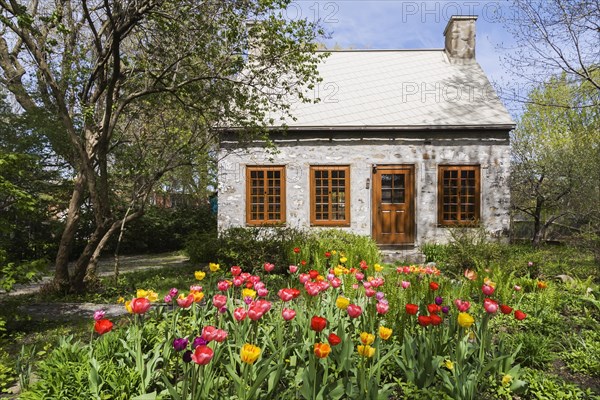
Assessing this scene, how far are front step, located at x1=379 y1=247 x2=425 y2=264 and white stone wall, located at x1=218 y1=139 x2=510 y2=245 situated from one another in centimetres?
65

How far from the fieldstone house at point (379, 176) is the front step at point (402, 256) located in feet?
1.19

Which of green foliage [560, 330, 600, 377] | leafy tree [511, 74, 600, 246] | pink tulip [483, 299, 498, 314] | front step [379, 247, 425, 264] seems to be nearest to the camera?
pink tulip [483, 299, 498, 314]

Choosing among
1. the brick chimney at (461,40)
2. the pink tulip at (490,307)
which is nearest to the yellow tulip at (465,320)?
the pink tulip at (490,307)

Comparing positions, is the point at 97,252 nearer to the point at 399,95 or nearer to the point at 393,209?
the point at 393,209

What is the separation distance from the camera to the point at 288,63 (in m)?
6.27

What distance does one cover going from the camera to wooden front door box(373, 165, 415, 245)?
34.2 ft

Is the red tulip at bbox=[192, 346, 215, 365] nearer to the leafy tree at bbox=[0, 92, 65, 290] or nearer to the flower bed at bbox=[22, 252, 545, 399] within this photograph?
the flower bed at bbox=[22, 252, 545, 399]

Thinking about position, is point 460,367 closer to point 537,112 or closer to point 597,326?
point 597,326

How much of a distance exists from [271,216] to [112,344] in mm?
7887

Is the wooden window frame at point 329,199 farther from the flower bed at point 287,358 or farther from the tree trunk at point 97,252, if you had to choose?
the flower bed at point 287,358

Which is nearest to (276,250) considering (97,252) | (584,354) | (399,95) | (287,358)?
(97,252)

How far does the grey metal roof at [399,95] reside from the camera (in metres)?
10.4

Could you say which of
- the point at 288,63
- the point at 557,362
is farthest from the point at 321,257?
the point at 557,362

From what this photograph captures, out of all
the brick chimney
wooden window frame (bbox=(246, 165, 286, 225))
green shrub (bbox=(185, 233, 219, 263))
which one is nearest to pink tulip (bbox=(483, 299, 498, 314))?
green shrub (bbox=(185, 233, 219, 263))
